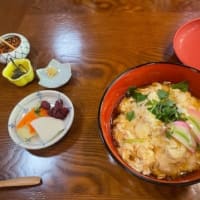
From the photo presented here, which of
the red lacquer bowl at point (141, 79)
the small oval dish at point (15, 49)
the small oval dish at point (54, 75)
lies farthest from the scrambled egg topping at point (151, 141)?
the small oval dish at point (15, 49)

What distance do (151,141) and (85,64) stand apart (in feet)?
1.55

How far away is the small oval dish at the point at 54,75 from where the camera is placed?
40.6 inches

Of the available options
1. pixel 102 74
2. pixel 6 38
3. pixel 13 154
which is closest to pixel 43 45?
pixel 6 38

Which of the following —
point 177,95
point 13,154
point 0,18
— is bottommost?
point 13,154

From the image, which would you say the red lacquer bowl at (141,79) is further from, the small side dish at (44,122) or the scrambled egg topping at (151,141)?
the small side dish at (44,122)

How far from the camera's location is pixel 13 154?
0.89 metres

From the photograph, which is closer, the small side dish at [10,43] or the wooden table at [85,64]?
the wooden table at [85,64]

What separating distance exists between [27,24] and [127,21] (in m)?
0.48

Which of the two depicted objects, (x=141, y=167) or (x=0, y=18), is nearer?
(x=141, y=167)

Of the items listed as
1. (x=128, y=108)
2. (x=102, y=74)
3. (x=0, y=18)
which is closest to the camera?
(x=128, y=108)

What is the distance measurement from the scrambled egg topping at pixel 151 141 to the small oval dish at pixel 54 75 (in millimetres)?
292

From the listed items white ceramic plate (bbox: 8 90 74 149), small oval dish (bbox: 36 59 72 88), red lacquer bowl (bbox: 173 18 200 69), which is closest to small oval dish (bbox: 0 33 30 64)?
small oval dish (bbox: 36 59 72 88)

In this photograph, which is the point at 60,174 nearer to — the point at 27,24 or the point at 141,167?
the point at 141,167

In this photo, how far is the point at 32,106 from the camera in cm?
98
